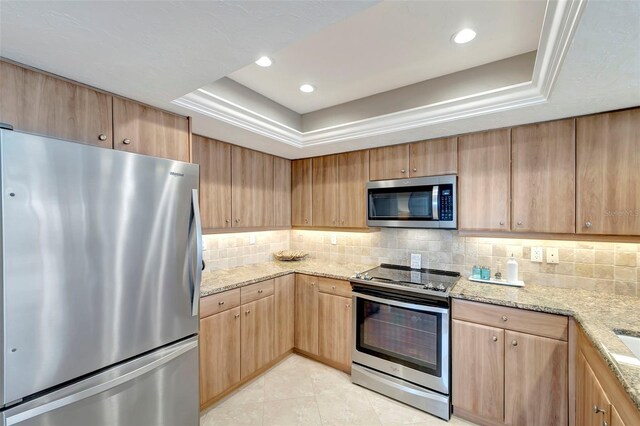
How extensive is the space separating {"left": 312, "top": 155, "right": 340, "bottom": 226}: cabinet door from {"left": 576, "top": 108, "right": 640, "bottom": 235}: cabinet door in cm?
206

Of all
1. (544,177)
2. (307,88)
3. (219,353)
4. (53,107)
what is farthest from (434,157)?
(53,107)

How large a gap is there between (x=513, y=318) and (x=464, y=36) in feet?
6.10

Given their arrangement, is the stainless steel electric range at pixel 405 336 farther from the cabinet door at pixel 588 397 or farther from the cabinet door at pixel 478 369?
the cabinet door at pixel 588 397

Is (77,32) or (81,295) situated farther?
(81,295)

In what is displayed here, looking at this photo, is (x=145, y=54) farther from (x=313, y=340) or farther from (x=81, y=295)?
(x=313, y=340)

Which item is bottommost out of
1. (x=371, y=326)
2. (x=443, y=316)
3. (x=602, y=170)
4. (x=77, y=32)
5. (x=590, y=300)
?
(x=371, y=326)

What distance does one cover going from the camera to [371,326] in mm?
2525

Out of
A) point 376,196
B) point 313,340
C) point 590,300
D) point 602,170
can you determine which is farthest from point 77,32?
point 590,300

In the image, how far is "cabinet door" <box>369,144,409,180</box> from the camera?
2.73 meters

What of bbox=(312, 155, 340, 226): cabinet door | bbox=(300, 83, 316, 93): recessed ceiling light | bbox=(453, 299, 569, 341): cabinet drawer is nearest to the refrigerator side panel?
bbox=(300, 83, 316, 93): recessed ceiling light

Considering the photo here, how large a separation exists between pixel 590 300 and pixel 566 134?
3.89 feet

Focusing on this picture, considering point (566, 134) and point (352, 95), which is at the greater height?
point (352, 95)

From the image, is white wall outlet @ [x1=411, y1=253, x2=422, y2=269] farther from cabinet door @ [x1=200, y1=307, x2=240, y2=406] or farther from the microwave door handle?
cabinet door @ [x1=200, y1=307, x2=240, y2=406]

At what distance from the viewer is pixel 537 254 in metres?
2.33
